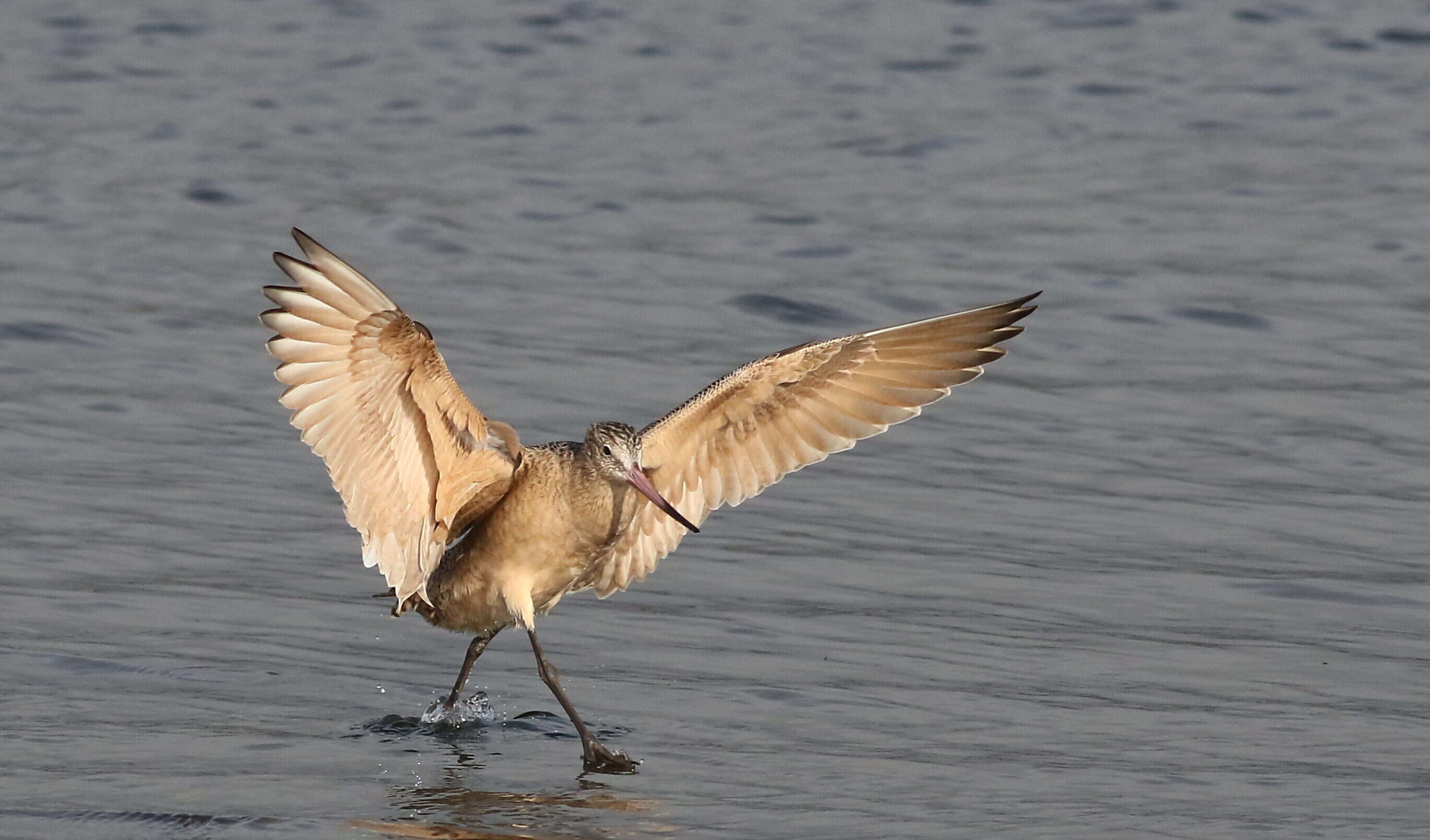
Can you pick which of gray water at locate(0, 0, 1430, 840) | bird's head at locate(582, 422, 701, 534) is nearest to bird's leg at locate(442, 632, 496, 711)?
gray water at locate(0, 0, 1430, 840)

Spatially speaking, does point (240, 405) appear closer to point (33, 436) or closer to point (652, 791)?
point (33, 436)

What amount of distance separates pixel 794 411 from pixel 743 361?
340 centimetres

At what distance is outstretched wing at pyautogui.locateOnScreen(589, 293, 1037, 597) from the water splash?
25.8 inches

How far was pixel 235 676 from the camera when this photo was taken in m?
7.60

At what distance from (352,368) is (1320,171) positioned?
9.97 metres

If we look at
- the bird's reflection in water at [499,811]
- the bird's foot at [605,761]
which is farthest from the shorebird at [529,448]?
the bird's reflection in water at [499,811]

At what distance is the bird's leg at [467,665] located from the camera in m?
7.55

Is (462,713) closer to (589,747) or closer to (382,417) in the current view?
(589,747)

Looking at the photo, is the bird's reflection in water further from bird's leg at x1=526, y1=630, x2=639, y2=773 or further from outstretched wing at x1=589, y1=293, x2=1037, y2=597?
outstretched wing at x1=589, y1=293, x2=1037, y2=597

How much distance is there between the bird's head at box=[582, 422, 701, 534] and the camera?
7.74 meters

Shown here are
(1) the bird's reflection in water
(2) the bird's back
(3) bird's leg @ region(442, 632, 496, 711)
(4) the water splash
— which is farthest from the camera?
(2) the bird's back

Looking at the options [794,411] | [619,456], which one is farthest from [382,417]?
[794,411]

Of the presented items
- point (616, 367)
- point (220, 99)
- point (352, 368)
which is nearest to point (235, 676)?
point (352, 368)

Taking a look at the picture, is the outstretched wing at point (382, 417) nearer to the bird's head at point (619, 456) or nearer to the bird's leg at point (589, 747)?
the bird's head at point (619, 456)
